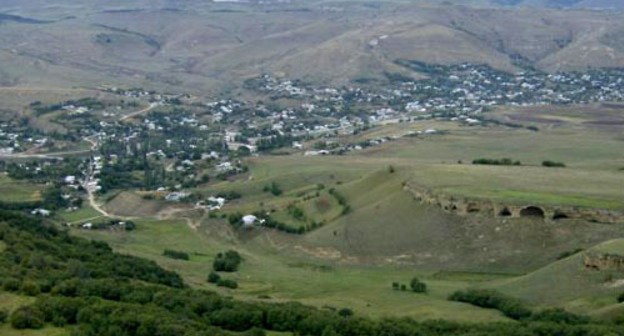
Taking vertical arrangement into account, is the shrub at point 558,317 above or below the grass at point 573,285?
above

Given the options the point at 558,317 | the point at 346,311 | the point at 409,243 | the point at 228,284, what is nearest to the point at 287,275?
the point at 228,284

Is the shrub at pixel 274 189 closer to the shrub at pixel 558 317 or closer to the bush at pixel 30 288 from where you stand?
the shrub at pixel 558 317

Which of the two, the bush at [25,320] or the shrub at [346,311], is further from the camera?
the shrub at [346,311]

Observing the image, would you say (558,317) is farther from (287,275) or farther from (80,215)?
(80,215)

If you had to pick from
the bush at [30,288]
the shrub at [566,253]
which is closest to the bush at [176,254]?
the bush at [30,288]

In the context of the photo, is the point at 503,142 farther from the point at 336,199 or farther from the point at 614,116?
the point at 336,199

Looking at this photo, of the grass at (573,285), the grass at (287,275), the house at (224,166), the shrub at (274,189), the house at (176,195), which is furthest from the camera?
the house at (224,166)
